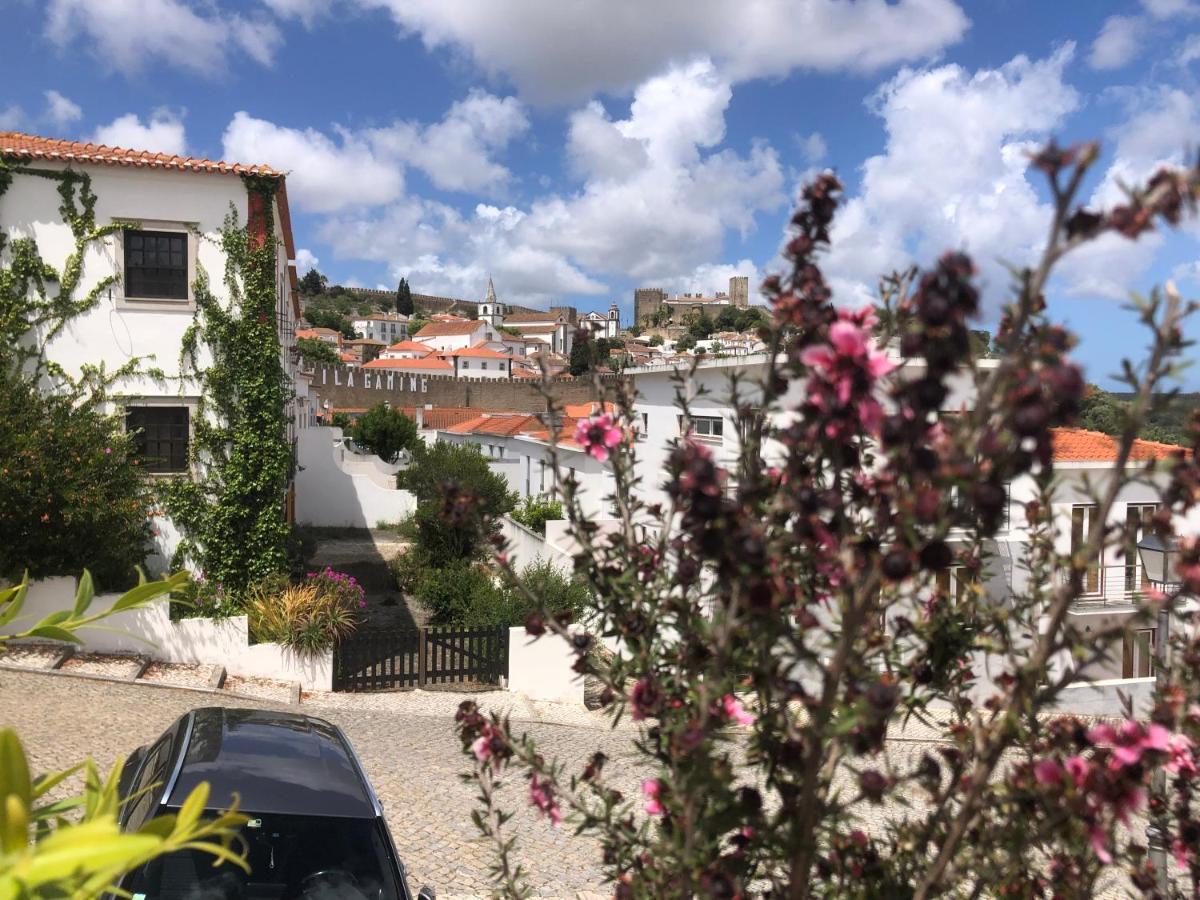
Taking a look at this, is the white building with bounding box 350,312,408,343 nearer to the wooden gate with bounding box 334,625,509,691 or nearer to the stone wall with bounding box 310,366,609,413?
the stone wall with bounding box 310,366,609,413

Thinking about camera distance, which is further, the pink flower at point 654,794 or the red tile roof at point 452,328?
the red tile roof at point 452,328

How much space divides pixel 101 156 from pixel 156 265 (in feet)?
6.24

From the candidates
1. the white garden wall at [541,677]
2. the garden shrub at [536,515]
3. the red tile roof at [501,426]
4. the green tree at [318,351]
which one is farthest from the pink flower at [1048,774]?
the green tree at [318,351]

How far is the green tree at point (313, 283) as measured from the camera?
13838 cm

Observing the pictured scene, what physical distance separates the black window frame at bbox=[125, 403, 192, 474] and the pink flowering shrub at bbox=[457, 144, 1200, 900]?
43.5ft

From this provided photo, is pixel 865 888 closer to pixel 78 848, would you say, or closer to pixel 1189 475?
pixel 1189 475

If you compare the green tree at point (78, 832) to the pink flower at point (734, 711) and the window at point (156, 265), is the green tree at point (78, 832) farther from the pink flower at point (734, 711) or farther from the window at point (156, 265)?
the window at point (156, 265)

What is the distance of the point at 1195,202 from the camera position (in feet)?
5.18

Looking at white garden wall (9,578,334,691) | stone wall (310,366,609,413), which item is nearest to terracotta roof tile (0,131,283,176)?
white garden wall (9,578,334,691)

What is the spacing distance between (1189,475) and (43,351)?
15774 millimetres

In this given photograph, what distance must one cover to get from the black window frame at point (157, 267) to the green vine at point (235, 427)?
383 mm

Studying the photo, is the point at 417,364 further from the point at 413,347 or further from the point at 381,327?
the point at 381,327

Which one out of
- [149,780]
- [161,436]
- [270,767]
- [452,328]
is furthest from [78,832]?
[452,328]

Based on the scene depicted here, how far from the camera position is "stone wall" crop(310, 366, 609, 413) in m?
58.5
